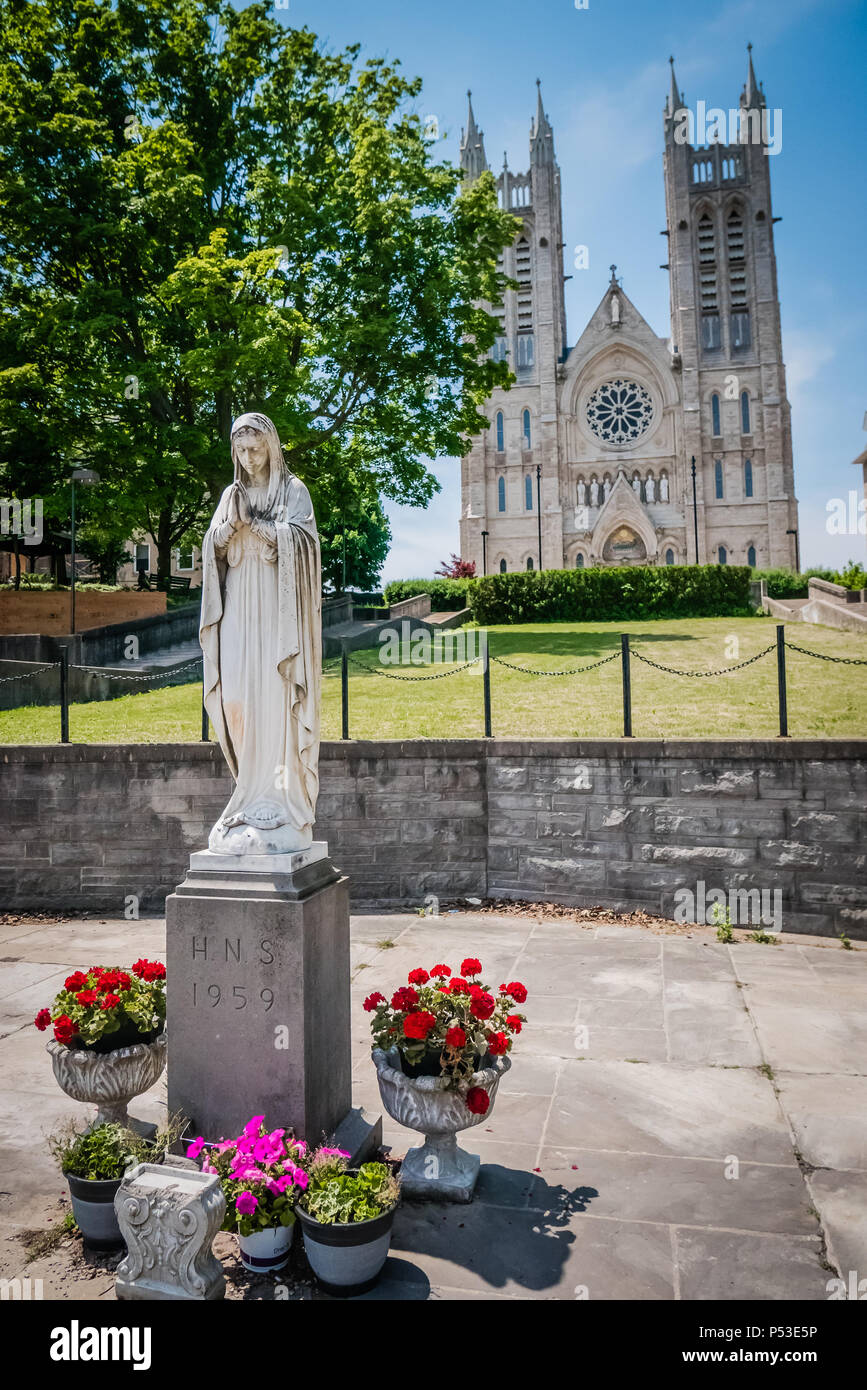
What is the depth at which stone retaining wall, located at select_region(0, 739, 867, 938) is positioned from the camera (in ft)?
28.1

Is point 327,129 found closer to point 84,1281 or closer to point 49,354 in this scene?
point 49,354

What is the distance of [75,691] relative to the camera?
57.4ft

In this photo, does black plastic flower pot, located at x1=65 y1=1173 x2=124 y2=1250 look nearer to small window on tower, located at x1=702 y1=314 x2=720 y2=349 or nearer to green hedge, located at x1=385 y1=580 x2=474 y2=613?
green hedge, located at x1=385 y1=580 x2=474 y2=613

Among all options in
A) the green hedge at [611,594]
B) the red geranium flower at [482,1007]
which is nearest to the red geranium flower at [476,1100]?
the red geranium flower at [482,1007]

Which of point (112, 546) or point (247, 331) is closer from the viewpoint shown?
point (247, 331)

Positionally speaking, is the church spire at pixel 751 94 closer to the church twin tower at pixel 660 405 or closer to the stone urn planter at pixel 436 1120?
the church twin tower at pixel 660 405

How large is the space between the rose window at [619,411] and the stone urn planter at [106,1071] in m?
54.9

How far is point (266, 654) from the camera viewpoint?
14.5ft

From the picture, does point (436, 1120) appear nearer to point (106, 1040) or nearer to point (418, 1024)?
point (418, 1024)

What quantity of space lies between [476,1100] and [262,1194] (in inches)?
41.1

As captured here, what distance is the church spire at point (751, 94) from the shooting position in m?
55.2

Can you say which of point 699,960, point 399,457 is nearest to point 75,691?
point 399,457

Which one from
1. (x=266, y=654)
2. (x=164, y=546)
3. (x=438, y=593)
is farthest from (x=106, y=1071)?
(x=438, y=593)
